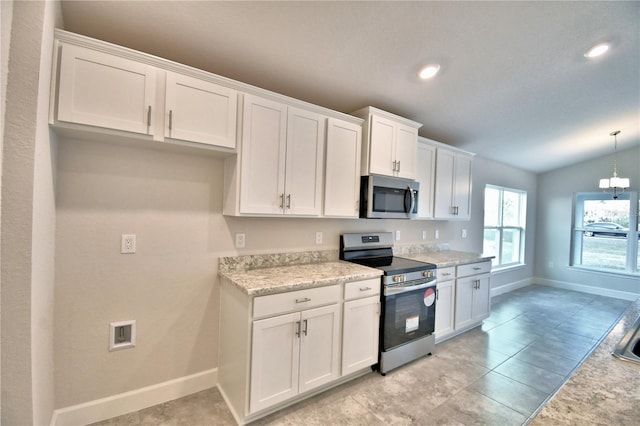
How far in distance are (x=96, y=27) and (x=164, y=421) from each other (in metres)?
2.56

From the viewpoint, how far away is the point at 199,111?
6.22 feet

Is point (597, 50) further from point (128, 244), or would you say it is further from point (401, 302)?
point (128, 244)

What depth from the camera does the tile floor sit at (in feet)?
6.54

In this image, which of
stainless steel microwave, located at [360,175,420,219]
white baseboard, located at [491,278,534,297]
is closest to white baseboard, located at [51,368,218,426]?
stainless steel microwave, located at [360,175,420,219]

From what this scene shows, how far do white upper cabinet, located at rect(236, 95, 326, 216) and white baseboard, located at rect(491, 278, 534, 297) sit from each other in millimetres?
4406

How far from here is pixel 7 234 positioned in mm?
1221

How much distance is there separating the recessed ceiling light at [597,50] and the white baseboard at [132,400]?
4158 mm

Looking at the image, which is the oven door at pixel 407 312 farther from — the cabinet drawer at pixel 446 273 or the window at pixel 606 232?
the window at pixel 606 232

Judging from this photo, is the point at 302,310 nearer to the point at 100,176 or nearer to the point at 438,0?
the point at 100,176

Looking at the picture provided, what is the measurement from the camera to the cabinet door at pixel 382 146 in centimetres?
273

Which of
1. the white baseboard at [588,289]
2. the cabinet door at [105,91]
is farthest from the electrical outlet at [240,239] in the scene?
the white baseboard at [588,289]

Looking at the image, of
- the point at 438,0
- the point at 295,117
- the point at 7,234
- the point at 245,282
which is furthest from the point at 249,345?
the point at 438,0

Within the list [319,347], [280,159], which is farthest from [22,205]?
[319,347]

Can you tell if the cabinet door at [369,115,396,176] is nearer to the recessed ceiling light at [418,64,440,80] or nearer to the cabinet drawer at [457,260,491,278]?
the recessed ceiling light at [418,64,440,80]
